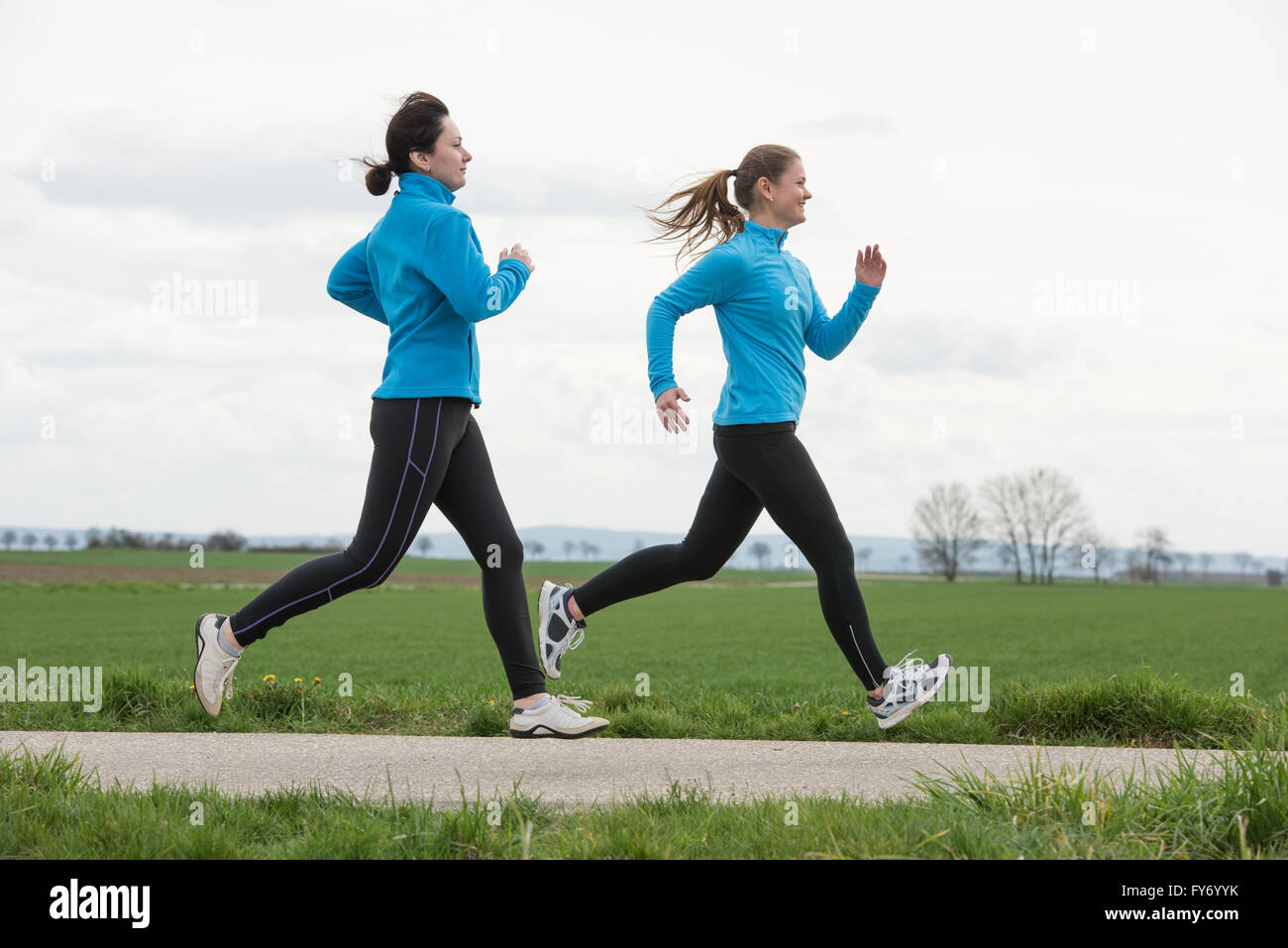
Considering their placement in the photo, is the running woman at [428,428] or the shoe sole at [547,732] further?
the shoe sole at [547,732]

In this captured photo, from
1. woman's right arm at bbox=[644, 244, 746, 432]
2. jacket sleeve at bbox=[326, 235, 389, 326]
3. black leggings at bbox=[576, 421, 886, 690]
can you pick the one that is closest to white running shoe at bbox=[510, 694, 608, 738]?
black leggings at bbox=[576, 421, 886, 690]

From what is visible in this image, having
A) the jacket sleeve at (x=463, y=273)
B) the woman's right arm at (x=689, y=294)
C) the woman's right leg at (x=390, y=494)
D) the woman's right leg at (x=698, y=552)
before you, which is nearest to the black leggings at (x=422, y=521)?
the woman's right leg at (x=390, y=494)

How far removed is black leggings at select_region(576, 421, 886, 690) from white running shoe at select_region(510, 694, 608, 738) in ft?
2.20

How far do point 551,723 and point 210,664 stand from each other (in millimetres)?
1479

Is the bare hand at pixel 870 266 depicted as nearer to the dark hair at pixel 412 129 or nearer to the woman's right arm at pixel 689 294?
the woman's right arm at pixel 689 294

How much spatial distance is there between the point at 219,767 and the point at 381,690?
216 cm

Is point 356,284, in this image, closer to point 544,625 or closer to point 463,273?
point 463,273

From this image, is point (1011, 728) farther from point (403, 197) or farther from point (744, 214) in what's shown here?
point (403, 197)

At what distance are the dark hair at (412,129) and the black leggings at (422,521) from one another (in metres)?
1.03

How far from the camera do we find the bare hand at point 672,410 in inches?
180

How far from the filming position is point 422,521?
4.48 metres

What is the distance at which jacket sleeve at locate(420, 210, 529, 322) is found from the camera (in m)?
4.27

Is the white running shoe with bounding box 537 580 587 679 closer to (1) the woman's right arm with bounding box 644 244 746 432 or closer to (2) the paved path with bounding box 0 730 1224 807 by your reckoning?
(2) the paved path with bounding box 0 730 1224 807
